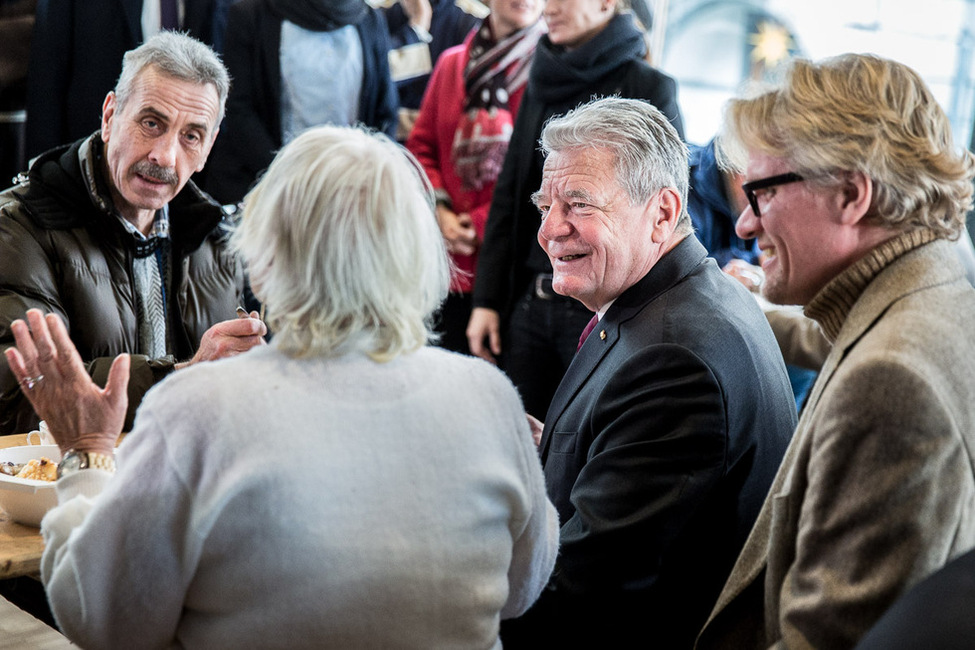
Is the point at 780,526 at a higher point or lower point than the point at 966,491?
lower

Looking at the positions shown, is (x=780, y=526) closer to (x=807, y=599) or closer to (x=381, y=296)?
(x=807, y=599)

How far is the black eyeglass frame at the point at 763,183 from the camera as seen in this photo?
5.08 feet

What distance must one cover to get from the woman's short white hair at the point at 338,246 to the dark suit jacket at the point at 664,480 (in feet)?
2.11

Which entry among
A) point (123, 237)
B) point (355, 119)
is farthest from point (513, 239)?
point (123, 237)

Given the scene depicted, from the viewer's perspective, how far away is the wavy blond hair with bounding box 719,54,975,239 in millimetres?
1469

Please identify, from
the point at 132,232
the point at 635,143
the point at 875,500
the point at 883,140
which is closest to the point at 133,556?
the point at 875,500

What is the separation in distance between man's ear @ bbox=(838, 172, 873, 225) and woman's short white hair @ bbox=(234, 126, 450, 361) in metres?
0.64

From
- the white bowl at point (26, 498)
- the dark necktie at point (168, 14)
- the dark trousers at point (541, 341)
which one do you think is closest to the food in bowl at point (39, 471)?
the white bowl at point (26, 498)

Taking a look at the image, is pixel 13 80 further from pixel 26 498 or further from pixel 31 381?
pixel 31 381

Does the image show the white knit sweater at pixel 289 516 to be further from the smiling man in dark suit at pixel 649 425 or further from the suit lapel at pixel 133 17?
the suit lapel at pixel 133 17

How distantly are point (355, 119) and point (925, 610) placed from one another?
3.20m

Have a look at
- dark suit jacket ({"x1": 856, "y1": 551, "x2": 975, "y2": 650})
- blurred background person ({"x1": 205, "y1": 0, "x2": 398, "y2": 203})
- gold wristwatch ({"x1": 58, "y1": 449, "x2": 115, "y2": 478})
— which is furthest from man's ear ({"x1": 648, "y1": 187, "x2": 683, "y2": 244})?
blurred background person ({"x1": 205, "y1": 0, "x2": 398, "y2": 203})

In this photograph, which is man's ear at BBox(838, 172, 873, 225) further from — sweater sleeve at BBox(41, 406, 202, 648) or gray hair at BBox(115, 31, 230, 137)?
gray hair at BBox(115, 31, 230, 137)

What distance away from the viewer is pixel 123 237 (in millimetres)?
2660
